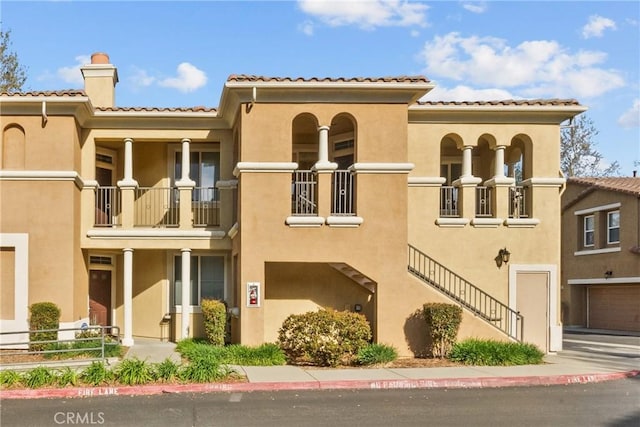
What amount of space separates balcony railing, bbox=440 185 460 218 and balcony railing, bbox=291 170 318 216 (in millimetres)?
3766

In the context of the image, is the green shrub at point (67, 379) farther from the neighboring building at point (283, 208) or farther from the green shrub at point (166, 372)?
the neighboring building at point (283, 208)

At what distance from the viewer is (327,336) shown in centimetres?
1466

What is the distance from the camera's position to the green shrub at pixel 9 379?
11.9 meters

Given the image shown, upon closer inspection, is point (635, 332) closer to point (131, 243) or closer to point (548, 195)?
point (548, 195)

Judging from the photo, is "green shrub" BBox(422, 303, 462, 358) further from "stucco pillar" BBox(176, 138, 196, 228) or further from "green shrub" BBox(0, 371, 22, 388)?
"green shrub" BBox(0, 371, 22, 388)

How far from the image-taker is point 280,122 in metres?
16.4

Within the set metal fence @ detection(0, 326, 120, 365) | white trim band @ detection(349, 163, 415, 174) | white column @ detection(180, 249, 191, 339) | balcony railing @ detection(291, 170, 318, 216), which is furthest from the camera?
white column @ detection(180, 249, 191, 339)

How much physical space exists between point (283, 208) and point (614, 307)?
65.1 ft

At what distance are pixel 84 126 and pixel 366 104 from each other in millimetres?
7805

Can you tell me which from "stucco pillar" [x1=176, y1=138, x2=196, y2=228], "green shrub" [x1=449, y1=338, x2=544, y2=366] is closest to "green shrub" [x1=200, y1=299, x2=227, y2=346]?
"stucco pillar" [x1=176, y1=138, x2=196, y2=228]

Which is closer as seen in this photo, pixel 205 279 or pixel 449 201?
pixel 449 201

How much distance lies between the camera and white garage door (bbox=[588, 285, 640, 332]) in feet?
93.9

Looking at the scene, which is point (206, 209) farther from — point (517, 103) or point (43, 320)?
point (517, 103)

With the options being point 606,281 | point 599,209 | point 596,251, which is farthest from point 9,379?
point 599,209
